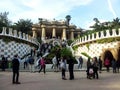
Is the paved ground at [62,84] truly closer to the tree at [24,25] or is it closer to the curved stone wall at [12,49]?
the curved stone wall at [12,49]

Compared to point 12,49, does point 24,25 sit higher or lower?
higher

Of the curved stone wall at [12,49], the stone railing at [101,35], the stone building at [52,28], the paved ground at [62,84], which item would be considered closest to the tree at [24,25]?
the stone building at [52,28]

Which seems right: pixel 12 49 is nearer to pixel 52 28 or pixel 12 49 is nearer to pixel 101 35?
pixel 101 35

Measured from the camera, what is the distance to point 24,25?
2675 inches

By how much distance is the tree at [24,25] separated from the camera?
66463mm

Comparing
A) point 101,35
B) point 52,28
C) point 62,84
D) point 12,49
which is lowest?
point 62,84

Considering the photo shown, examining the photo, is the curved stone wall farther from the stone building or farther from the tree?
the stone building

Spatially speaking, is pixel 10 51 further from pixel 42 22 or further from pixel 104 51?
pixel 42 22

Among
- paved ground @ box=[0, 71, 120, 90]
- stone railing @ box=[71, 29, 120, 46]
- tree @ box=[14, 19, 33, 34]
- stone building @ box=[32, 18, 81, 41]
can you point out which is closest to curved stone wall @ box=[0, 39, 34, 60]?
stone railing @ box=[71, 29, 120, 46]

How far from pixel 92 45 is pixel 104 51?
3414mm

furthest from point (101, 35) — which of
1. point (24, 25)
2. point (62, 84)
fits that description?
point (24, 25)

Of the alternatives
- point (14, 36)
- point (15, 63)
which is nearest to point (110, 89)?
point (15, 63)

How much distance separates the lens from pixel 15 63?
16.1 m

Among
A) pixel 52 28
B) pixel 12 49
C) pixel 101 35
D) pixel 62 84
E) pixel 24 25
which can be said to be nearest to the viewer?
pixel 62 84
